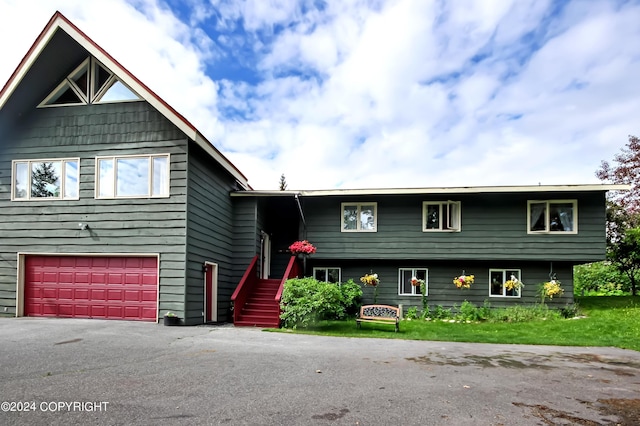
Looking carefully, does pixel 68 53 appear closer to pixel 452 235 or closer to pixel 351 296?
pixel 351 296

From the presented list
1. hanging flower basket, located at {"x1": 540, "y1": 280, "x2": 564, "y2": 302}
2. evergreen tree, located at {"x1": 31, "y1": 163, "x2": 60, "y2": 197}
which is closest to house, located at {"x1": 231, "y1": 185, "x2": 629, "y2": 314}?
hanging flower basket, located at {"x1": 540, "y1": 280, "x2": 564, "y2": 302}

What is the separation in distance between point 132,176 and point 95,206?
1416 mm

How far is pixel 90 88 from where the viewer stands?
12875 millimetres

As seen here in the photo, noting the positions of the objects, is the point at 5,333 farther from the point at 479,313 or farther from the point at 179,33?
the point at 479,313

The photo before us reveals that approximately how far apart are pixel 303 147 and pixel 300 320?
2808 centimetres

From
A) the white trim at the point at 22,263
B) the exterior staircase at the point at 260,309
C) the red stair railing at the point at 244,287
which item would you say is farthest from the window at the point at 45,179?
the exterior staircase at the point at 260,309

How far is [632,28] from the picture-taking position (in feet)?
39.3

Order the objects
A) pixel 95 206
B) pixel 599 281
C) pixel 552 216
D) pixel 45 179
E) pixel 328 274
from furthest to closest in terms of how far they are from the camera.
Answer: pixel 599 281 < pixel 328 274 < pixel 552 216 < pixel 45 179 < pixel 95 206

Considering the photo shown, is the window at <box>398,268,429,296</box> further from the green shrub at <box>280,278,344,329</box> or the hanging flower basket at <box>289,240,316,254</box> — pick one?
the green shrub at <box>280,278,344,329</box>

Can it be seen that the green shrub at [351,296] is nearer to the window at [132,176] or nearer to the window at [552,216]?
the window at [552,216]

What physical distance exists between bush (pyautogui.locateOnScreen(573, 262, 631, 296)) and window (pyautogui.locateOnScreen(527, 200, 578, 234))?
1104 cm

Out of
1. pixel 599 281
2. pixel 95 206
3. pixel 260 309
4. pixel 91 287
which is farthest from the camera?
pixel 599 281

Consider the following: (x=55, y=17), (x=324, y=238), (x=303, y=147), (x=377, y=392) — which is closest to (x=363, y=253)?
(x=324, y=238)

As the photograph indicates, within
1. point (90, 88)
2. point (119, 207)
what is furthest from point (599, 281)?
point (90, 88)
